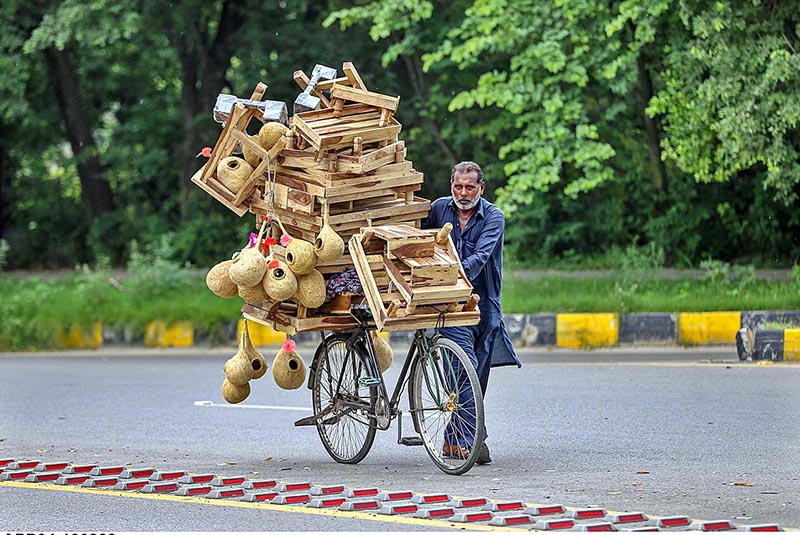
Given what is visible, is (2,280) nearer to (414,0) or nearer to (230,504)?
(414,0)

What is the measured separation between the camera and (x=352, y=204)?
25.6ft

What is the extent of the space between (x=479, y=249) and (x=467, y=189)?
0.34 metres

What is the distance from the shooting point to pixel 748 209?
58.4 ft

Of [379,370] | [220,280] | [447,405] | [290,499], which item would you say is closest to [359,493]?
[290,499]

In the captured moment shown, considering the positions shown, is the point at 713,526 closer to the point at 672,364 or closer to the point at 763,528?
the point at 763,528

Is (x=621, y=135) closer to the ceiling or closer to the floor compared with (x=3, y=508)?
closer to the ceiling

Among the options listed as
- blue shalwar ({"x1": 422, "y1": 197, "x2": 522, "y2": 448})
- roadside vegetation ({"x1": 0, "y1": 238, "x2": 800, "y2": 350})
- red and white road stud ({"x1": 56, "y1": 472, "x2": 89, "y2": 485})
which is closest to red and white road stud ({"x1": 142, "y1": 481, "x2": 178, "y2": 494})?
red and white road stud ({"x1": 56, "y1": 472, "x2": 89, "y2": 485})

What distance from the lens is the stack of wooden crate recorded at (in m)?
7.34

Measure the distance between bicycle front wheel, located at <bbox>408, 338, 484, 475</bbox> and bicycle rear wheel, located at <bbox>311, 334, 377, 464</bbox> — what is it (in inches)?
13.8

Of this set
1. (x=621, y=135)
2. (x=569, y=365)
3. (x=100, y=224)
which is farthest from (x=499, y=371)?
(x=100, y=224)

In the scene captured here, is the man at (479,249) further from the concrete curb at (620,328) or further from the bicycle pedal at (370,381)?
the concrete curb at (620,328)

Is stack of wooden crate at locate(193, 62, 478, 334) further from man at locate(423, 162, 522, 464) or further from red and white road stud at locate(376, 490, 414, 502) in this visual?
red and white road stud at locate(376, 490, 414, 502)

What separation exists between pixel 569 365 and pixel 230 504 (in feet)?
19.8

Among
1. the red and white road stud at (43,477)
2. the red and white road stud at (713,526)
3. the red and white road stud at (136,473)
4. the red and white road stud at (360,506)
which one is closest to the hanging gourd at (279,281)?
the red and white road stud at (136,473)
